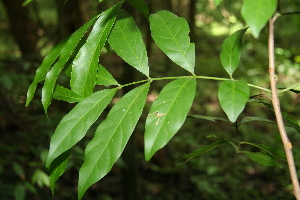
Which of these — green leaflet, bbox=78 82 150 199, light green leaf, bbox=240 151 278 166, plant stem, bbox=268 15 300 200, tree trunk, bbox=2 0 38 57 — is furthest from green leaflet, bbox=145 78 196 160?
tree trunk, bbox=2 0 38 57

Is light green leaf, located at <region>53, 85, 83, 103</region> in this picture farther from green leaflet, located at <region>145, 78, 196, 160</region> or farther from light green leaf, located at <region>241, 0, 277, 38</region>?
light green leaf, located at <region>241, 0, 277, 38</region>

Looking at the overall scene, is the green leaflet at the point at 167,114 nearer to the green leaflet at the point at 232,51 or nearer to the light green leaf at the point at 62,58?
the green leaflet at the point at 232,51

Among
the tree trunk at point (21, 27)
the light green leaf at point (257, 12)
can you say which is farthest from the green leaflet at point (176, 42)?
the tree trunk at point (21, 27)

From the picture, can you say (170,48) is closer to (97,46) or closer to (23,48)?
(97,46)

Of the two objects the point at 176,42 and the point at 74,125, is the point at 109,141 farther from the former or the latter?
the point at 176,42

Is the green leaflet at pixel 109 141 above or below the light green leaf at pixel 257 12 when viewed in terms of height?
below

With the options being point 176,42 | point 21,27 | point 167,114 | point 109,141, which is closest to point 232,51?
point 176,42
